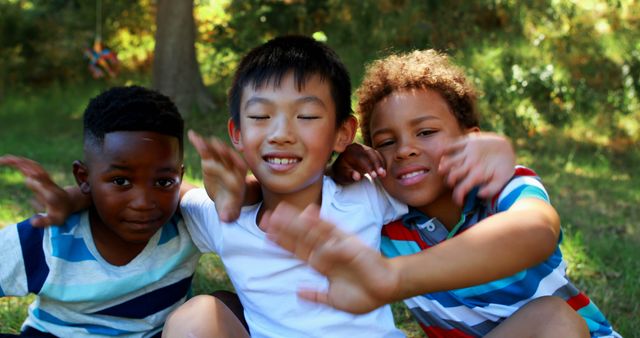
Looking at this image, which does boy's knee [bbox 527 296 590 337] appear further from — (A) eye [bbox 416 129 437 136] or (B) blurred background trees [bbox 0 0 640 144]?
(B) blurred background trees [bbox 0 0 640 144]

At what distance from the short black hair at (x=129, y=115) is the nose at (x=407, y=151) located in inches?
29.9

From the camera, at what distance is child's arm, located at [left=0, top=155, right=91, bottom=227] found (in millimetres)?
2230

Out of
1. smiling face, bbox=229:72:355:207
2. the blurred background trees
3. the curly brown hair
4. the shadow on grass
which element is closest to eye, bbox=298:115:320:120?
smiling face, bbox=229:72:355:207

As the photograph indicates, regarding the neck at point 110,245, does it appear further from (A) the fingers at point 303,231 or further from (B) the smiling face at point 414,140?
(A) the fingers at point 303,231

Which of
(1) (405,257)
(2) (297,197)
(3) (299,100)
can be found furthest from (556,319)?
(3) (299,100)

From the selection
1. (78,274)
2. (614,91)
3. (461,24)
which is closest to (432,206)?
(78,274)

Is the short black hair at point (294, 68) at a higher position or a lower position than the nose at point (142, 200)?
higher

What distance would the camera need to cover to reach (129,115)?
240 centimetres

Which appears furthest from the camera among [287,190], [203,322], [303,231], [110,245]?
[110,245]

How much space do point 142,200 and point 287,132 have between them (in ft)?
1.75

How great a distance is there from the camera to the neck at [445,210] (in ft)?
7.69

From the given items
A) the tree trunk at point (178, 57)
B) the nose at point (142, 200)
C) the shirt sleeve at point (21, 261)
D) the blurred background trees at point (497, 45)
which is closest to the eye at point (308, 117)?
the nose at point (142, 200)

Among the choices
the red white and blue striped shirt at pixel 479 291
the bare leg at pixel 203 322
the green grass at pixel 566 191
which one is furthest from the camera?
the green grass at pixel 566 191

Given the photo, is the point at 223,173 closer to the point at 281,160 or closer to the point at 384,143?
the point at 281,160
